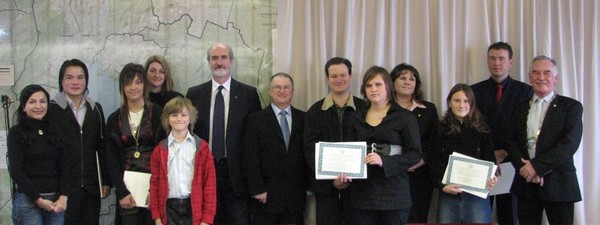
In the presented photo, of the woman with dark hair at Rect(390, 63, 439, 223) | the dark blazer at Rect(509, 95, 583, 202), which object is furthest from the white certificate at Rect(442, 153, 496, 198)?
the dark blazer at Rect(509, 95, 583, 202)

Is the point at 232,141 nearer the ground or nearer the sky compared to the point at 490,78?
nearer the ground

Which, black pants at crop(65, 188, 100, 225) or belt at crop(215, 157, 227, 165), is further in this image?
belt at crop(215, 157, 227, 165)

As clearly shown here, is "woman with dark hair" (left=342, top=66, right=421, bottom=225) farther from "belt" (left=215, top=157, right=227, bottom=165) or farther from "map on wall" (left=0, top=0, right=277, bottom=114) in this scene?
"map on wall" (left=0, top=0, right=277, bottom=114)

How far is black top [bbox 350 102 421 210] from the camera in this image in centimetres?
299

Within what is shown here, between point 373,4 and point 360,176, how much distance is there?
5.59 ft

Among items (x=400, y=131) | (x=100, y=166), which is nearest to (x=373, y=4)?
(x=400, y=131)

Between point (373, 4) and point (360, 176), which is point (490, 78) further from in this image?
point (360, 176)

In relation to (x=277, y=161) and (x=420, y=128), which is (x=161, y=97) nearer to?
(x=277, y=161)

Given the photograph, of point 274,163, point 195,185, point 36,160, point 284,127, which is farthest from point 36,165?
point 284,127

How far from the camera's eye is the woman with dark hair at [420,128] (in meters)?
3.55

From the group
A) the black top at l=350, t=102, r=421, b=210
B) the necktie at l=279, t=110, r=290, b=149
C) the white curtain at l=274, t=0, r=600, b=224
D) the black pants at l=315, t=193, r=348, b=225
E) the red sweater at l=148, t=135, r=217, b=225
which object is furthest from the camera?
the white curtain at l=274, t=0, r=600, b=224

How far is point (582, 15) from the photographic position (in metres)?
4.01

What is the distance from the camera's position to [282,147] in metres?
3.53

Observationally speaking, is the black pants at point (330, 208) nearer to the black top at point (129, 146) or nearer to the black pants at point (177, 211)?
the black pants at point (177, 211)
